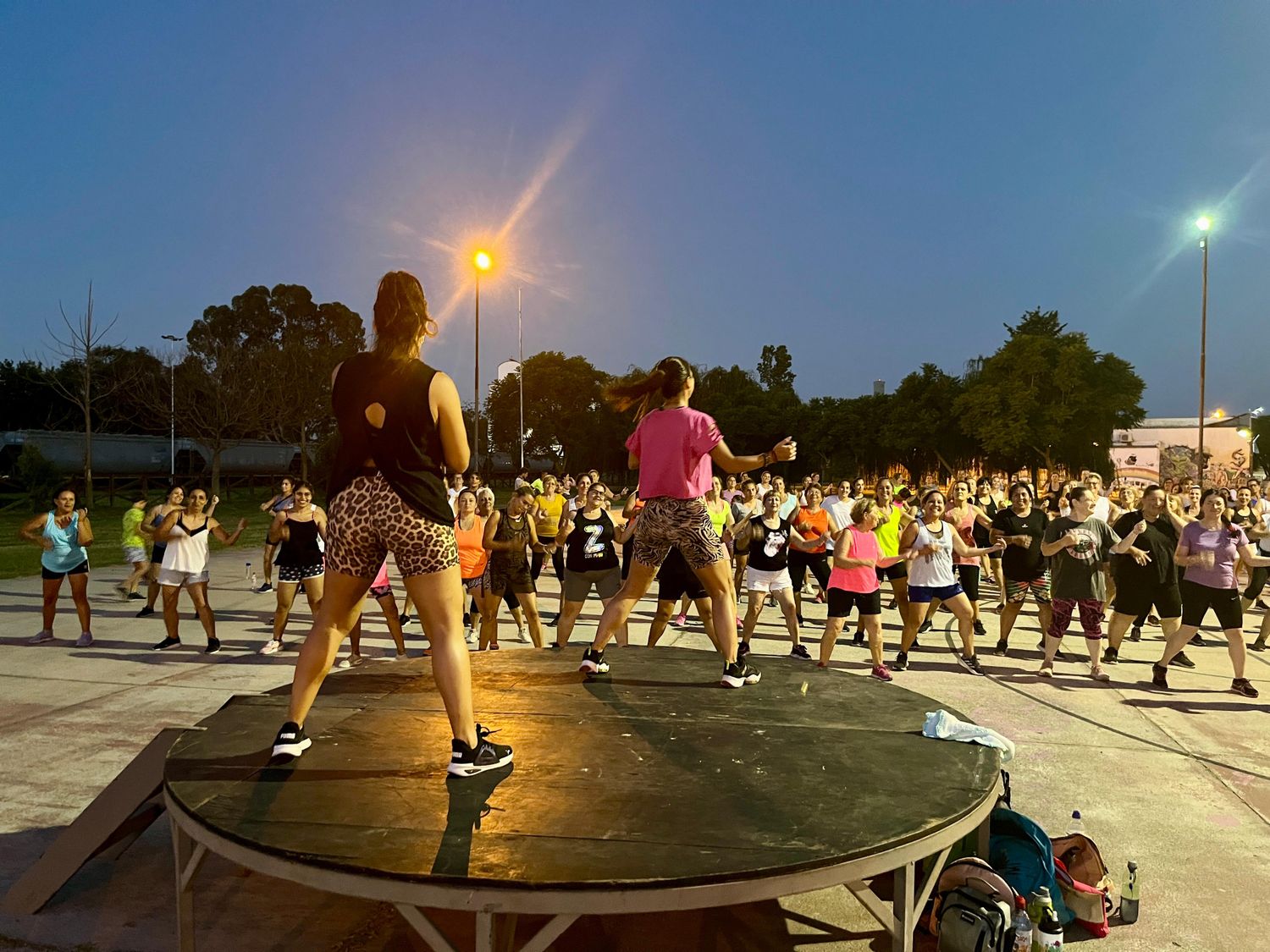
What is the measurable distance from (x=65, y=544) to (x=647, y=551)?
7012 mm

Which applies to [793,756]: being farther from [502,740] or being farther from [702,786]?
[502,740]

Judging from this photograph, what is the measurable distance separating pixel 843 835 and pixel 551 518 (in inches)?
364

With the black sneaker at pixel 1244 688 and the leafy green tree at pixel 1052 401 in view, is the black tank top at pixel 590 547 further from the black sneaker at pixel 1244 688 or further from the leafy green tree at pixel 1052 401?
the leafy green tree at pixel 1052 401

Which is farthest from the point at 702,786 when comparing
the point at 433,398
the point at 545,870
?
the point at 433,398

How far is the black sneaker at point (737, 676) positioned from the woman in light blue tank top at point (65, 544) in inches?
279

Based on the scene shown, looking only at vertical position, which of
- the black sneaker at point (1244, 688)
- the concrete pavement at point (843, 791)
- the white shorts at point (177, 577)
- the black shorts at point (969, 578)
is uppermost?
the white shorts at point (177, 577)

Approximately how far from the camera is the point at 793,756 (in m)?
3.43

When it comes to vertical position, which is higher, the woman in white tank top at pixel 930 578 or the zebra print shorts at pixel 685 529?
the zebra print shorts at pixel 685 529

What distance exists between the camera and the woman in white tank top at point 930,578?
25.7 ft

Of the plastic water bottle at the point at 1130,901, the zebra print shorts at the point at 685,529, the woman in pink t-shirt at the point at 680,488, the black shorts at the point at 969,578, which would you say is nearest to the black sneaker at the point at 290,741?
the woman in pink t-shirt at the point at 680,488

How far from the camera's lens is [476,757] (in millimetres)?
3141

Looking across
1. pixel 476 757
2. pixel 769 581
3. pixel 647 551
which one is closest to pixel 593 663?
pixel 647 551

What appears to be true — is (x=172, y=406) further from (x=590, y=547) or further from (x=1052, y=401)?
(x=1052, y=401)

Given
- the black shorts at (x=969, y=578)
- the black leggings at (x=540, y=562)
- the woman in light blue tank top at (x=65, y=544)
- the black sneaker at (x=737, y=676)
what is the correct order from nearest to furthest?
1. the black sneaker at (x=737, y=676)
2. the woman in light blue tank top at (x=65, y=544)
3. the black leggings at (x=540, y=562)
4. the black shorts at (x=969, y=578)
